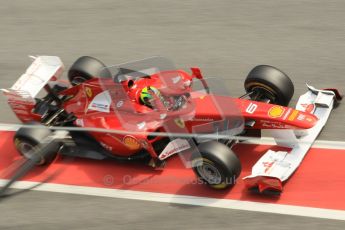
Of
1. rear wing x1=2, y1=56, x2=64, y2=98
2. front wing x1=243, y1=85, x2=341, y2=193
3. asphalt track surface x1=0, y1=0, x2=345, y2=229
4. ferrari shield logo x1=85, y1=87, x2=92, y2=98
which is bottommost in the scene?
asphalt track surface x1=0, y1=0, x2=345, y2=229

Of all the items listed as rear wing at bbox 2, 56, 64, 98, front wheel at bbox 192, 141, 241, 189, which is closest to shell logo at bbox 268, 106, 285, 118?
front wheel at bbox 192, 141, 241, 189

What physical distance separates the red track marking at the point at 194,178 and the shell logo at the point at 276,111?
67 cm

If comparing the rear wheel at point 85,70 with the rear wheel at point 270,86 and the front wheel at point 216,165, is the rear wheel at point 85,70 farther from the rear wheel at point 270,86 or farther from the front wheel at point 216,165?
the front wheel at point 216,165

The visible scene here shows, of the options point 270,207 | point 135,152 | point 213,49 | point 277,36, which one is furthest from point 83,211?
point 277,36

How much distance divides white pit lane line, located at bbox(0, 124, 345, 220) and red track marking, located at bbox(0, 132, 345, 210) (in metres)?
0.07

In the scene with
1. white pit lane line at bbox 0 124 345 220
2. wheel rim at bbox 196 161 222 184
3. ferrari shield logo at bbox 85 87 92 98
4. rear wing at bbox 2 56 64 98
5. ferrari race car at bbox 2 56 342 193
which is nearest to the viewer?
white pit lane line at bbox 0 124 345 220

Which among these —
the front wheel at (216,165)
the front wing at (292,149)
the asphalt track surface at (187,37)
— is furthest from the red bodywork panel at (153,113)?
the asphalt track surface at (187,37)

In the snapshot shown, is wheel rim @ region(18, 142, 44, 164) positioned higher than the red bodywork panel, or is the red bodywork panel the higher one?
the red bodywork panel

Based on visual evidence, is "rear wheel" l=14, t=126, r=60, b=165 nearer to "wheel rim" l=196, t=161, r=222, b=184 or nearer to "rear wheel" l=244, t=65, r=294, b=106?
"wheel rim" l=196, t=161, r=222, b=184

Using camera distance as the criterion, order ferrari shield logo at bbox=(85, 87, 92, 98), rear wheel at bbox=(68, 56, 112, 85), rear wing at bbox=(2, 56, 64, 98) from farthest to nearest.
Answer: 1. rear wheel at bbox=(68, 56, 112, 85)
2. rear wing at bbox=(2, 56, 64, 98)
3. ferrari shield logo at bbox=(85, 87, 92, 98)

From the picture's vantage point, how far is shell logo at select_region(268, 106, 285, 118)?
7.64m

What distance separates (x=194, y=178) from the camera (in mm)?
7824

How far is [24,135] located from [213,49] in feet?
13.2

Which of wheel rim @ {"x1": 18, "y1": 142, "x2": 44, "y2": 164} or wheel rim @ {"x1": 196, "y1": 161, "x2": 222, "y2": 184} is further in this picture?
wheel rim @ {"x1": 18, "y1": 142, "x2": 44, "y2": 164}
